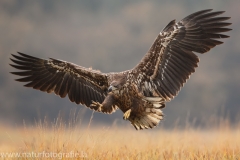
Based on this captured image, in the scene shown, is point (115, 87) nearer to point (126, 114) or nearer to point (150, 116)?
point (126, 114)

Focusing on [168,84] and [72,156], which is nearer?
[72,156]

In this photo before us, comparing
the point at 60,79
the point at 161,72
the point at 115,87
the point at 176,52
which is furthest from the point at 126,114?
the point at 60,79

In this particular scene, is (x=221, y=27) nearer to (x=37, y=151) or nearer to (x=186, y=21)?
(x=186, y=21)

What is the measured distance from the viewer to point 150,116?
696 centimetres

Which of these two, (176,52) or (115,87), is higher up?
(176,52)

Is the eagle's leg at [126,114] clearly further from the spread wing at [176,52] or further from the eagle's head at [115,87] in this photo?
the spread wing at [176,52]

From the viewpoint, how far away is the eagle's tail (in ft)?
22.4

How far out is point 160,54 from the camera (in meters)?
6.83

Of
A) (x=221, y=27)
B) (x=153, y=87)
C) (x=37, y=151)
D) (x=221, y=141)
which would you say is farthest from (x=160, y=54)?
(x=37, y=151)

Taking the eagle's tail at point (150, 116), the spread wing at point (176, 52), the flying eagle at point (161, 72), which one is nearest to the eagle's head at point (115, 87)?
the flying eagle at point (161, 72)

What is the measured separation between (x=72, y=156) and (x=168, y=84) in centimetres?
252

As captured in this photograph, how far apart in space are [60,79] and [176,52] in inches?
116

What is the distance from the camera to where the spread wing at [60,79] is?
25.9 feet

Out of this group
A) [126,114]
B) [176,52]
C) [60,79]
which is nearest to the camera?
[126,114]
